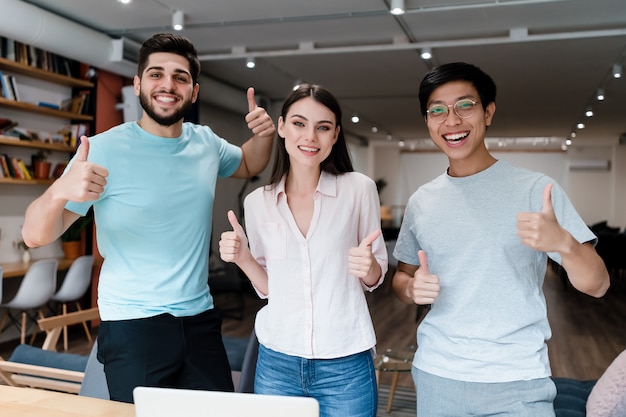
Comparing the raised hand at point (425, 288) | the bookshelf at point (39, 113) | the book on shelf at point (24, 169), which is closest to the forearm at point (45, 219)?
the raised hand at point (425, 288)

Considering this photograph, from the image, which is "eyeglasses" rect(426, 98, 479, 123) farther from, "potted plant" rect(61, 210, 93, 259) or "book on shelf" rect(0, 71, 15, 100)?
"potted plant" rect(61, 210, 93, 259)

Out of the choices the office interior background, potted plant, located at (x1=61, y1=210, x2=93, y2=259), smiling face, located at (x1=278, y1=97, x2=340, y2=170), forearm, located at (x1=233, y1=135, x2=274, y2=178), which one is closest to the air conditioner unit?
the office interior background

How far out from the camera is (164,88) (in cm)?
197

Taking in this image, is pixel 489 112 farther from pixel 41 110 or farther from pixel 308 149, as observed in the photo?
pixel 41 110

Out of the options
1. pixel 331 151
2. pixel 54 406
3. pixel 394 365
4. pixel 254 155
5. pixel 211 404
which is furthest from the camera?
pixel 394 365

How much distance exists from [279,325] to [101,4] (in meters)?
4.84

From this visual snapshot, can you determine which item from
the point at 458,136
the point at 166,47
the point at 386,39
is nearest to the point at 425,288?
the point at 458,136

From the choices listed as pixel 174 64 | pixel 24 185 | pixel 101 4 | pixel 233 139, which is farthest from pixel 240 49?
pixel 174 64

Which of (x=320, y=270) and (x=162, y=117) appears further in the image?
(x=162, y=117)

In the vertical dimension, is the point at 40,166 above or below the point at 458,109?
above

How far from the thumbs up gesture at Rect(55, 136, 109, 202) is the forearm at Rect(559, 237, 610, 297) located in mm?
1280

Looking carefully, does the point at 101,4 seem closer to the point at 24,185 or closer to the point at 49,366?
the point at 24,185

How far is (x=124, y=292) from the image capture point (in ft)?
6.17

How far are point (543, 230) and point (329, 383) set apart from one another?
2.38 ft
